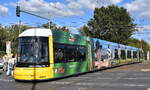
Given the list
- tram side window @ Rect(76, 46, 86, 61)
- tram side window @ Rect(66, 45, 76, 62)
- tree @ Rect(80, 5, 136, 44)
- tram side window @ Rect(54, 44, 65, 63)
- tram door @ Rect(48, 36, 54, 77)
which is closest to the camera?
tram door @ Rect(48, 36, 54, 77)

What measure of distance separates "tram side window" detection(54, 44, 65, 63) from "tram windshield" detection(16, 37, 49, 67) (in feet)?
2.57

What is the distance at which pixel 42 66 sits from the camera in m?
15.4

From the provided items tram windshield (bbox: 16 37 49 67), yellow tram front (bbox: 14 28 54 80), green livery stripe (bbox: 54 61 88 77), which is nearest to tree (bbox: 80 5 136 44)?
green livery stripe (bbox: 54 61 88 77)

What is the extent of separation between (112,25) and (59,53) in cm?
4104

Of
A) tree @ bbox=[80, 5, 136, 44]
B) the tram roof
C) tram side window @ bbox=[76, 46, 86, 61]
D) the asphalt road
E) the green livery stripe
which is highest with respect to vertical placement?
tree @ bbox=[80, 5, 136, 44]

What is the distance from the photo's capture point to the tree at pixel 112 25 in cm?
5684

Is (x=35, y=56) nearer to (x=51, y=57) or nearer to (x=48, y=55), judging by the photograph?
(x=48, y=55)

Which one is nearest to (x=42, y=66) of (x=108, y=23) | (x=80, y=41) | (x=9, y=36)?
(x=80, y=41)

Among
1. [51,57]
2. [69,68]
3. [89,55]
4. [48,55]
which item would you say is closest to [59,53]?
[51,57]

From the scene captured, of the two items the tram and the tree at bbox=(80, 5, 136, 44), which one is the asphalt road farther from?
the tree at bbox=(80, 5, 136, 44)

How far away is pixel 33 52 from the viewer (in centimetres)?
1553

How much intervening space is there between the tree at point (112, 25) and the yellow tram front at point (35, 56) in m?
41.4

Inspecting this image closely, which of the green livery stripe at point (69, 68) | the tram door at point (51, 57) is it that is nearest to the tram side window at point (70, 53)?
the green livery stripe at point (69, 68)

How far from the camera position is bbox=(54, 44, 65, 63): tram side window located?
16500 mm
